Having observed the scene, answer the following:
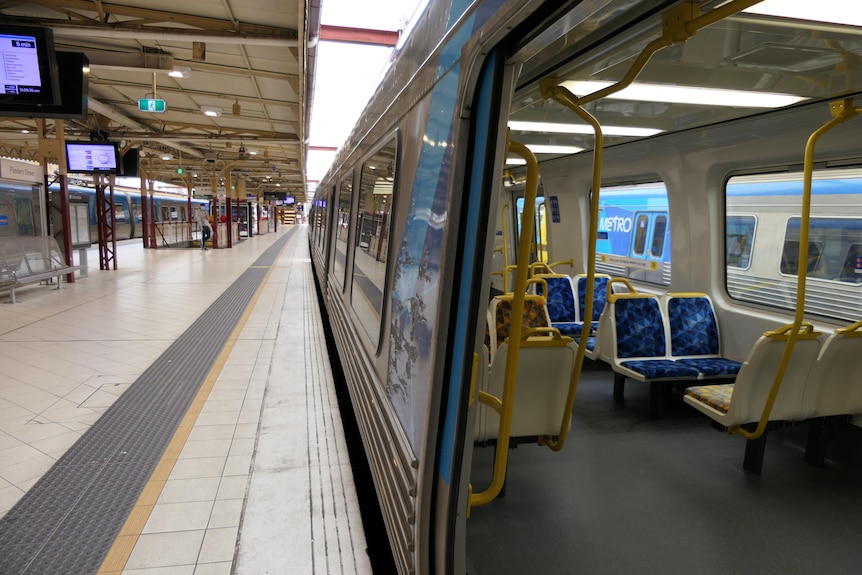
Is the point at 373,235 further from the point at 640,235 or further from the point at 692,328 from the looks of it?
the point at 640,235

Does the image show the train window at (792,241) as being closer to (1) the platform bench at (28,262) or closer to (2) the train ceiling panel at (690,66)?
(2) the train ceiling panel at (690,66)

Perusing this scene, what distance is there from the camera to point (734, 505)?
311 cm

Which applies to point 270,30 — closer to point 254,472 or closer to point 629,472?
point 254,472

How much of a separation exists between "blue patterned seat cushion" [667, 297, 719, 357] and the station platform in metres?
3.18

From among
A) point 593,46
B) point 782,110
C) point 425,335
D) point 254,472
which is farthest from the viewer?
point 782,110

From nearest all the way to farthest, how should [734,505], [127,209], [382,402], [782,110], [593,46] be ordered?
[593,46]
[382,402]
[734,505]
[782,110]
[127,209]

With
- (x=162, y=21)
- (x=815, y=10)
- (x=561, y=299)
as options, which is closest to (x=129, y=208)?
(x=162, y=21)

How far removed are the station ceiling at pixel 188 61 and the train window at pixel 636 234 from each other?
4447 mm

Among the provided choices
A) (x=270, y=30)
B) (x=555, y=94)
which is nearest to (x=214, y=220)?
(x=270, y=30)

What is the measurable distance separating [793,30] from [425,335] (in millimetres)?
2097

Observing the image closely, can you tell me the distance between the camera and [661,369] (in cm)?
436

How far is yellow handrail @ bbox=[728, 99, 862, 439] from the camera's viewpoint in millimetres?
2914

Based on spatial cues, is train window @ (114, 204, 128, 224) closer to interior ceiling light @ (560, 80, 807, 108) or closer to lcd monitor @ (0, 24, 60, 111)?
lcd monitor @ (0, 24, 60, 111)

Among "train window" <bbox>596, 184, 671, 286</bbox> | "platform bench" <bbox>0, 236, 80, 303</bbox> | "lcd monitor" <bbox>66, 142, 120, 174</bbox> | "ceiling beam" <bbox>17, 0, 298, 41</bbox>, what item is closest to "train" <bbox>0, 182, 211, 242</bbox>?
"platform bench" <bbox>0, 236, 80, 303</bbox>
